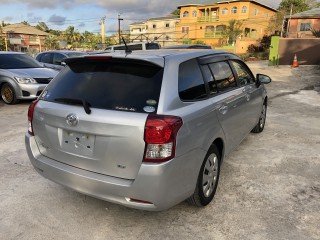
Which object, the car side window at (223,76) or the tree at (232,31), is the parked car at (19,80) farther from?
the tree at (232,31)

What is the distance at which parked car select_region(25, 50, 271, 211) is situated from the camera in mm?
2553

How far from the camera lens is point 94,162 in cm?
274

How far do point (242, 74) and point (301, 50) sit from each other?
56.5ft

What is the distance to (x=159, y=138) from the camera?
2.51 m

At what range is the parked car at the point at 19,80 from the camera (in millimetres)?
8586

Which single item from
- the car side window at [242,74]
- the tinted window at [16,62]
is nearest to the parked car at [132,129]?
the car side window at [242,74]

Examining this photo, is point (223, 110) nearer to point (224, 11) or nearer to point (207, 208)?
point (207, 208)

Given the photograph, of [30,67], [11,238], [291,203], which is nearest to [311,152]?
[291,203]

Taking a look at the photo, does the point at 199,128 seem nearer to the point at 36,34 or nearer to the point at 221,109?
the point at 221,109

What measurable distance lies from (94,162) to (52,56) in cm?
1160

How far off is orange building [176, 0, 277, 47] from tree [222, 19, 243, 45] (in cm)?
145


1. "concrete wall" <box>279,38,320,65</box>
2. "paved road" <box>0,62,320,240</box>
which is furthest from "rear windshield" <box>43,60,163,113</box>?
"concrete wall" <box>279,38,320,65</box>

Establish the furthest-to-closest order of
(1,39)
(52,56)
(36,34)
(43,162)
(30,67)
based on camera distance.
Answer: (36,34), (1,39), (52,56), (30,67), (43,162)

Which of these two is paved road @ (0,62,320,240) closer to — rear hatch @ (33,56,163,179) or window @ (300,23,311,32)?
rear hatch @ (33,56,163,179)
